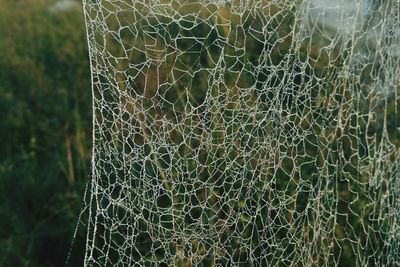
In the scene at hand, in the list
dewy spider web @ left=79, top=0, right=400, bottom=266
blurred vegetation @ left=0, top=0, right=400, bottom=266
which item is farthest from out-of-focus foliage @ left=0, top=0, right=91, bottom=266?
dewy spider web @ left=79, top=0, right=400, bottom=266

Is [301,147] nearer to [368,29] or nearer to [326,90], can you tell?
[326,90]

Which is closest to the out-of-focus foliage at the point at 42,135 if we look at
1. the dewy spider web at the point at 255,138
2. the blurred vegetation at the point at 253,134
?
the blurred vegetation at the point at 253,134

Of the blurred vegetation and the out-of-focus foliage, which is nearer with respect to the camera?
the blurred vegetation

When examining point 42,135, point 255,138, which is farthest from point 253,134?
point 42,135

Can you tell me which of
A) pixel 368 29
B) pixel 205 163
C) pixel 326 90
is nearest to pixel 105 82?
pixel 205 163

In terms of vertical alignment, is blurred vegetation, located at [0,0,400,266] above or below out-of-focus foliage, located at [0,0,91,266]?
above

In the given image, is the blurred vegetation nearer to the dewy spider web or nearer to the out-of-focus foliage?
the dewy spider web

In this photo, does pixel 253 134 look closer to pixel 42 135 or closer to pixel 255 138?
pixel 255 138
